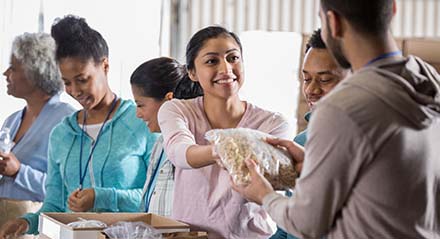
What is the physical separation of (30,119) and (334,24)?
206cm

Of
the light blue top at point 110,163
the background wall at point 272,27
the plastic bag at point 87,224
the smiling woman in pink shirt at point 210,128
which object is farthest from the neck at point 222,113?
the background wall at point 272,27

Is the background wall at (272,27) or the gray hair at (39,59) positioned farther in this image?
the background wall at (272,27)

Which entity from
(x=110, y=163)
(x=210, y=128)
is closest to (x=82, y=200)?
(x=110, y=163)

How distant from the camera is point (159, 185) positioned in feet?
8.23

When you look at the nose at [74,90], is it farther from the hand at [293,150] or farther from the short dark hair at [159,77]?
the hand at [293,150]

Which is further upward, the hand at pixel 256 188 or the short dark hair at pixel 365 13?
the short dark hair at pixel 365 13

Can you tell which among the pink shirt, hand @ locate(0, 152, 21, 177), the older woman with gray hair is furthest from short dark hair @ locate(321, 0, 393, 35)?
hand @ locate(0, 152, 21, 177)

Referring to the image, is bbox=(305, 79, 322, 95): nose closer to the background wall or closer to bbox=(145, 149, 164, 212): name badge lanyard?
bbox=(145, 149, 164, 212): name badge lanyard

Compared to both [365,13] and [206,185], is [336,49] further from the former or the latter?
[206,185]

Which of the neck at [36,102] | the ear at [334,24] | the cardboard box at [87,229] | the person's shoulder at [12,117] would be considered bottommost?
the cardboard box at [87,229]

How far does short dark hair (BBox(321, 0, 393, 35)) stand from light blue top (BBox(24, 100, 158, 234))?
4.80 feet

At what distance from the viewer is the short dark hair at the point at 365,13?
1.43m

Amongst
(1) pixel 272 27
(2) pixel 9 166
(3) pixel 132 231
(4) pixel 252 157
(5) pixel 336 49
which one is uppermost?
(5) pixel 336 49

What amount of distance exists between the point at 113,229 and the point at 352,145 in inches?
30.6
